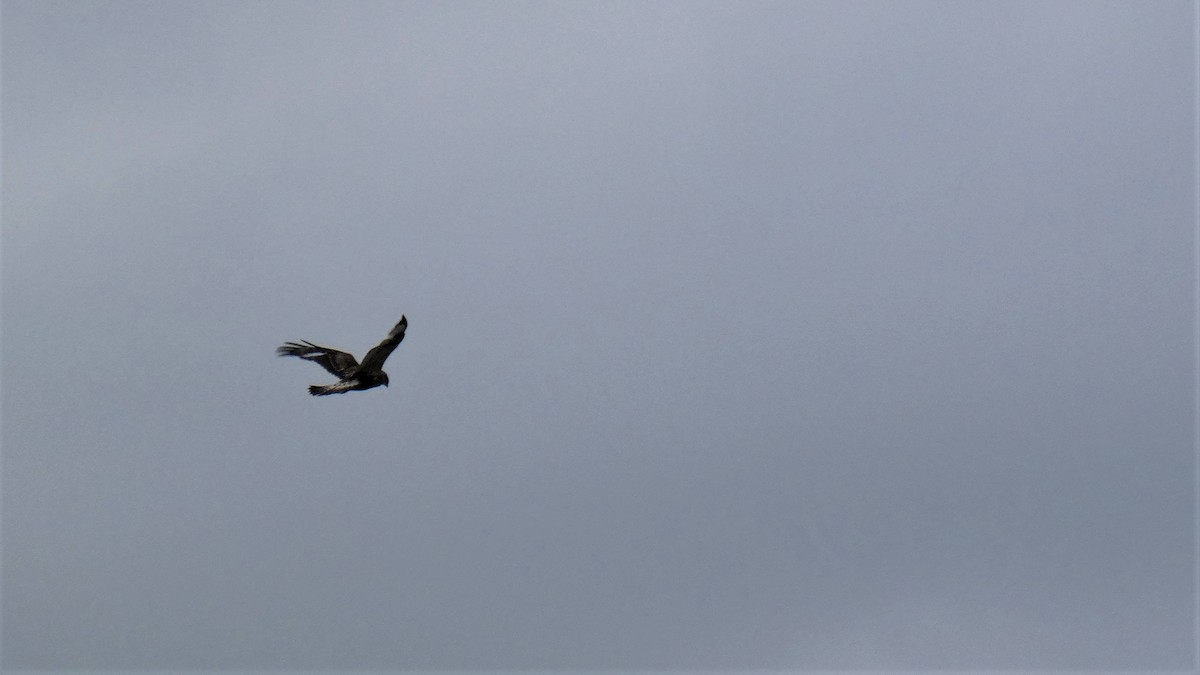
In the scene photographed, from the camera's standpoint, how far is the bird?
41.9 meters

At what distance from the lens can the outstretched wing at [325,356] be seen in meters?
43.2

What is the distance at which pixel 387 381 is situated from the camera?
44094 mm

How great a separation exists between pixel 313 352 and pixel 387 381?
9.27 feet

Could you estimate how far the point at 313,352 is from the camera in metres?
43.5

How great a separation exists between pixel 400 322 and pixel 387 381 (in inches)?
118

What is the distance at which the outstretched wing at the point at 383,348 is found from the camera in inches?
1652

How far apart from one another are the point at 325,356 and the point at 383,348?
267cm

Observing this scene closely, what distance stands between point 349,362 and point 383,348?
190 centimetres

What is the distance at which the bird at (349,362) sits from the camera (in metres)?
41.9

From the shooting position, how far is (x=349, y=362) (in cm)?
4328

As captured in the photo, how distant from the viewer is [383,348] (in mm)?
42125

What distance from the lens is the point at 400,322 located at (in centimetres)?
4212

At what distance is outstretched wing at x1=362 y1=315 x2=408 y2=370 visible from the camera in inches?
1652
